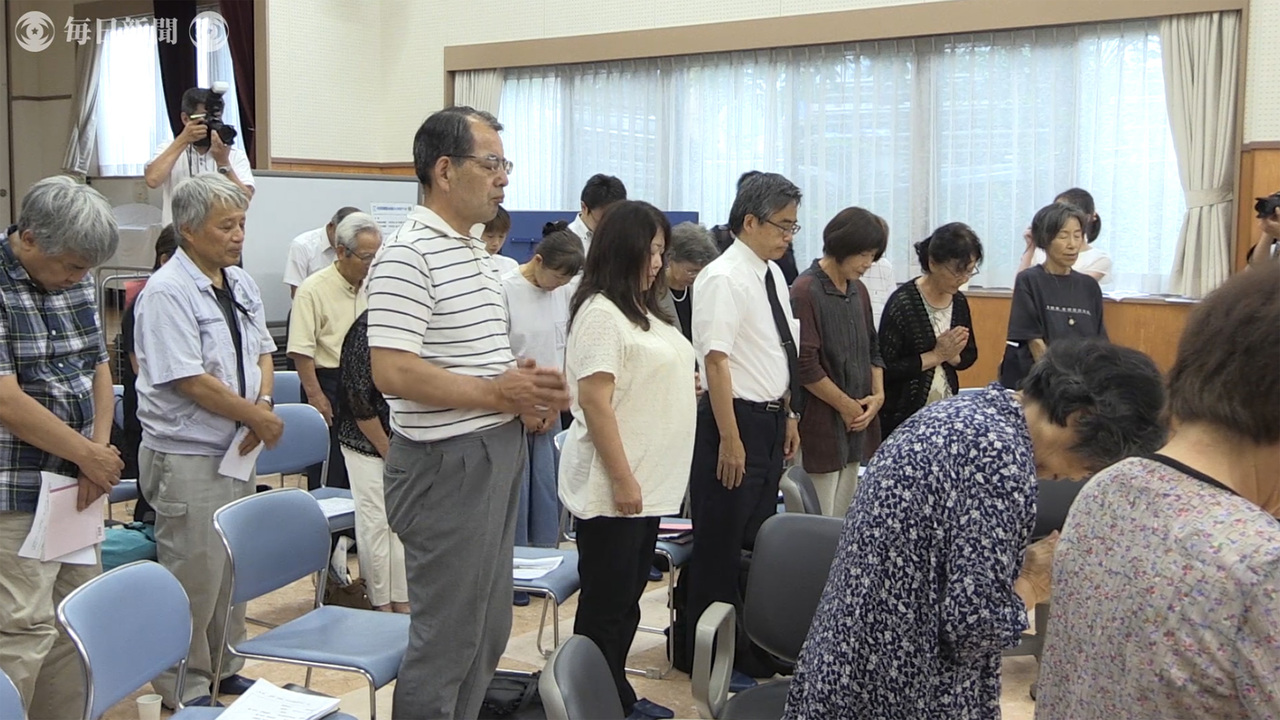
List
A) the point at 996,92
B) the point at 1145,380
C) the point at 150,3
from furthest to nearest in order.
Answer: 1. the point at 150,3
2. the point at 996,92
3. the point at 1145,380

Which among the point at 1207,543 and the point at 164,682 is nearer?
the point at 1207,543

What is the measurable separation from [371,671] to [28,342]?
108cm

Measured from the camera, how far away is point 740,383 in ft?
11.4

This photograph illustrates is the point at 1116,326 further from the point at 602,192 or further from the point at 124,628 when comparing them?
the point at 124,628

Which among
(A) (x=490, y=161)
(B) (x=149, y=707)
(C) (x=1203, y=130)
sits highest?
(C) (x=1203, y=130)

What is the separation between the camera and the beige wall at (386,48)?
7891 mm

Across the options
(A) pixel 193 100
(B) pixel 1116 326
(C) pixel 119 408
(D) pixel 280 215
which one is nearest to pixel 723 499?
(C) pixel 119 408

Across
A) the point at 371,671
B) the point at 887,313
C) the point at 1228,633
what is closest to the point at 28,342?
the point at 371,671

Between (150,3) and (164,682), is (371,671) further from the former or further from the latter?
(150,3)

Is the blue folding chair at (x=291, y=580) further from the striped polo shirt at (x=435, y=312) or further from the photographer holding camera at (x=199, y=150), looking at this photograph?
the photographer holding camera at (x=199, y=150)

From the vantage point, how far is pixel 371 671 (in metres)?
2.65

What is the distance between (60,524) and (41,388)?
0.32 metres

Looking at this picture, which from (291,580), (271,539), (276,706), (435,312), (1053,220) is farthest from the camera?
(1053,220)

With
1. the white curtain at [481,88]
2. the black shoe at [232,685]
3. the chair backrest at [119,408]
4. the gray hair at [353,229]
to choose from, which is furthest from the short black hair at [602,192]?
the white curtain at [481,88]
